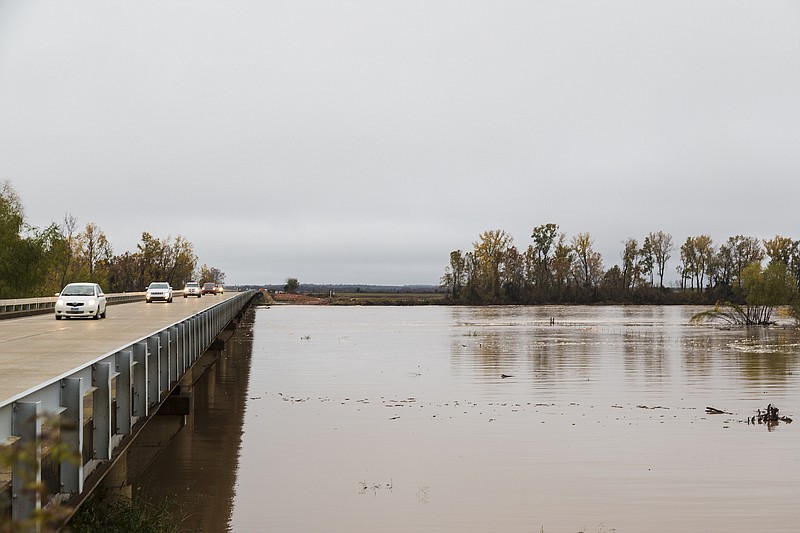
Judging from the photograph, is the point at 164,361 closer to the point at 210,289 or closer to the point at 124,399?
the point at 124,399

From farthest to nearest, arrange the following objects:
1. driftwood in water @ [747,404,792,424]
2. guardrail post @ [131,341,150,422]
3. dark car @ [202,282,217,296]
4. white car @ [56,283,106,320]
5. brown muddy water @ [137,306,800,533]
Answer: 1. dark car @ [202,282,217,296]
2. white car @ [56,283,106,320]
3. driftwood in water @ [747,404,792,424]
4. brown muddy water @ [137,306,800,533]
5. guardrail post @ [131,341,150,422]

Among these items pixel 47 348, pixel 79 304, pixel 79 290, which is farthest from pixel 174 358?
pixel 79 290

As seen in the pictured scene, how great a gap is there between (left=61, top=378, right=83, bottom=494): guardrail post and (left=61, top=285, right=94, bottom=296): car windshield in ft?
124

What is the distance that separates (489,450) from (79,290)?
29.9 m

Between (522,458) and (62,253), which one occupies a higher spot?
(62,253)

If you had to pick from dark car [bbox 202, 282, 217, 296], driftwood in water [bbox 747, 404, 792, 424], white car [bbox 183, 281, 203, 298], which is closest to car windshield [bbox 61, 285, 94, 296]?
driftwood in water [bbox 747, 404, 792, 424]

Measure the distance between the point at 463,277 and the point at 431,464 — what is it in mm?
167407

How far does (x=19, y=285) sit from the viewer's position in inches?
3174

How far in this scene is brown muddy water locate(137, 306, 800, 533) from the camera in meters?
16.7

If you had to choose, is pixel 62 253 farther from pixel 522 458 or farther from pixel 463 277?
pixel 463 277

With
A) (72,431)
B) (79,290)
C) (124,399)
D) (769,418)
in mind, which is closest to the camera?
(72,431)

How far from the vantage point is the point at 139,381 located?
526 inches

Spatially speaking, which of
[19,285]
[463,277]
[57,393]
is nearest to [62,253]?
[19,285]

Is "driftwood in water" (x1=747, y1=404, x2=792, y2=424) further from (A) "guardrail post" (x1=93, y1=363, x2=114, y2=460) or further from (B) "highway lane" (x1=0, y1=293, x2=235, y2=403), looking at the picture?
(A) "guardrail post" (x1=93, y1=363, x2=114, y2=460)
